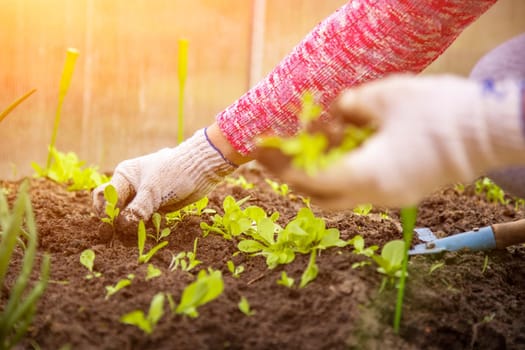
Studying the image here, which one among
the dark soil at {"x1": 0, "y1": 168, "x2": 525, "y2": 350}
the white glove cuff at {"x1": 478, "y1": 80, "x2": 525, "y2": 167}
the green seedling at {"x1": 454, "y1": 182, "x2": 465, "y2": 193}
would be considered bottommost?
the green seedling at {"x1": 454, "y1": 182, "x2": 465, "y2": 193}

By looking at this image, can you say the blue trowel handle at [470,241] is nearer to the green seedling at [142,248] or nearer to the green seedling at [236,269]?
the green seedling at [236,269]

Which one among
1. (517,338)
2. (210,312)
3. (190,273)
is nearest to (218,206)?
(190,273)

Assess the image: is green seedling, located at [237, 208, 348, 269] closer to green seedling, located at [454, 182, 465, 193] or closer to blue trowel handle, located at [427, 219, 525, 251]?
blue trowel handle, located at [427, 219, 525, 251]

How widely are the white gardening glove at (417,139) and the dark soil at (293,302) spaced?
0.92 ft

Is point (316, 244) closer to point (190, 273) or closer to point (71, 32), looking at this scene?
point (190, 273)

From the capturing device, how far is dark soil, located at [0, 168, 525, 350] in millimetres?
826

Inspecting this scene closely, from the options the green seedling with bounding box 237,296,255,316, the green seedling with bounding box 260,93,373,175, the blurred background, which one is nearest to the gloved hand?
the green seedling with bounding box 237,296,255,316

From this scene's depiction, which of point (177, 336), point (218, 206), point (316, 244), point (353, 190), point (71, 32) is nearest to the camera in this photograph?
point (353, 190)

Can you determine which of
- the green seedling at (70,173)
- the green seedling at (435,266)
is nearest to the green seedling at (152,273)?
the green seedling at (435,266)

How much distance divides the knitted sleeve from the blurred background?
1178mm

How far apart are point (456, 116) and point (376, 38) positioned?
1.38 ft

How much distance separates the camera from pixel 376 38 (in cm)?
101

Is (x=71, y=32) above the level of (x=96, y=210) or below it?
above

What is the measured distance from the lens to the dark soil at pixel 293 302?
83cm
